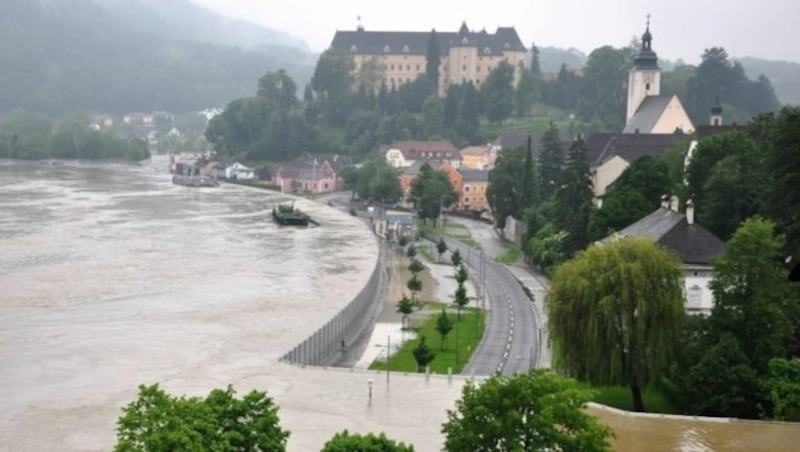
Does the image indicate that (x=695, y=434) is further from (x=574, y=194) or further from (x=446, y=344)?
(x=574, y=194)

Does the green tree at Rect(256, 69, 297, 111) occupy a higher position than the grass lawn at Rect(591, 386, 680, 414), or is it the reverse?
the green tree at Rect(256, 69, 297, 111)

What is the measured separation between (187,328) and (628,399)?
1646 cm

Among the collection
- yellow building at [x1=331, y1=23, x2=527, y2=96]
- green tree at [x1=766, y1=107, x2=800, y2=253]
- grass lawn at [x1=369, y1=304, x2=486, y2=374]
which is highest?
yellow building at [x1=331, y1=23, x2=527, y2=96]

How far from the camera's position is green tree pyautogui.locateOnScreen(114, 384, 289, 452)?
14.8 metres

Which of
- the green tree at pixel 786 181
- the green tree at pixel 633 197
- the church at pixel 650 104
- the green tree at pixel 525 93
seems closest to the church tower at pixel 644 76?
the church at pixel 650 104

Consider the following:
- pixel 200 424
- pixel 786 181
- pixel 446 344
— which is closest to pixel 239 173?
pixel 446 344

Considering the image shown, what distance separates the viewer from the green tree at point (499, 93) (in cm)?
11594

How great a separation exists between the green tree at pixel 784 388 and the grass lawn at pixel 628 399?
308 cm

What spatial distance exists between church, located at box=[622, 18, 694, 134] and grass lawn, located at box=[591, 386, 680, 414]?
149 feet

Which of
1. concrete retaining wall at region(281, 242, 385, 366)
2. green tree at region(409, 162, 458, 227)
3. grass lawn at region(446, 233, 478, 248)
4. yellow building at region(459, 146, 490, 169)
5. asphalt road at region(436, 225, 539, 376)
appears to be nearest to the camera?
concrete retaining wall at region(281, 242, 385, 366)

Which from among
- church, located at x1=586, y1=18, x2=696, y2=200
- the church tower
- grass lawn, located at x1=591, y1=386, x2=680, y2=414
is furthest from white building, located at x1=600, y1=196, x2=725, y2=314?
the church tower

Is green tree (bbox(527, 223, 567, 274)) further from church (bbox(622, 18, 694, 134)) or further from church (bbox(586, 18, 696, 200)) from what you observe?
church (bbox(622, 18, 694, 134))

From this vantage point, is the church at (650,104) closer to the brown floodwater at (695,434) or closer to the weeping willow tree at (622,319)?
the weeping willow tree at (622,319)

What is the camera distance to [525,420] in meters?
16.6
